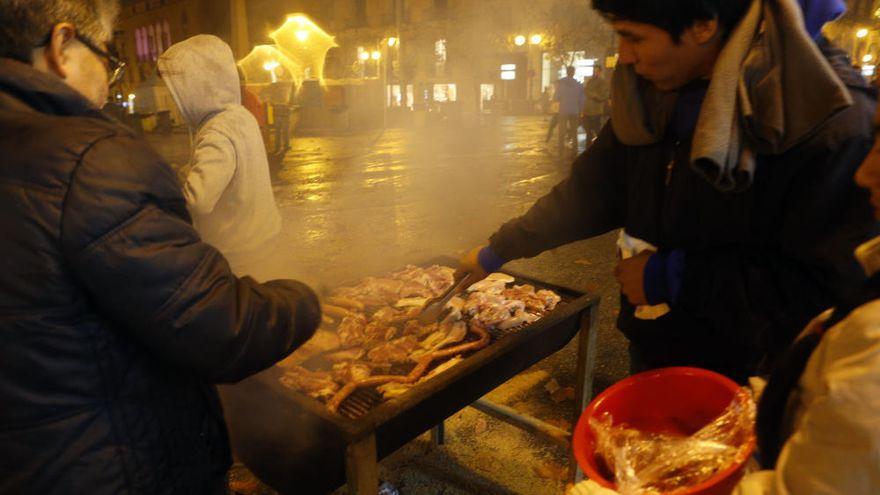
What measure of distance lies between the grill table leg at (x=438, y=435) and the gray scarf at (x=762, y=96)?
2.52 metres

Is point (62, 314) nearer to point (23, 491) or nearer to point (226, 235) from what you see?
point (23, 491)

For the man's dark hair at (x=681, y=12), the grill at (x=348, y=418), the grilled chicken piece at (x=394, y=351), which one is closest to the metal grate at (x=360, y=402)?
the grill at (x=348, y=418)

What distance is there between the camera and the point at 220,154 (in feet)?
11.2

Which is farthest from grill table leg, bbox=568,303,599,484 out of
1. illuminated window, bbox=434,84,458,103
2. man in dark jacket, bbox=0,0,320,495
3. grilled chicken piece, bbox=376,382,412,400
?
illuminated window, bbox=434,84,458,103

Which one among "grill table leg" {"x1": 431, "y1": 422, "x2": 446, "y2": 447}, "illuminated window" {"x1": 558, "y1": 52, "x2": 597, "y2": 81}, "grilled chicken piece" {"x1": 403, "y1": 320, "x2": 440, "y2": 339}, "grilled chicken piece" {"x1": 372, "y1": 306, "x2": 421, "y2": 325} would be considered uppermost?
"illuminated window" {"x1": 558, "y1": 52, "x2": 597, "y2": 81}

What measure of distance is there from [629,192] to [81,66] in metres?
1.86

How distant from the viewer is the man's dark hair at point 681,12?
161 centimetres

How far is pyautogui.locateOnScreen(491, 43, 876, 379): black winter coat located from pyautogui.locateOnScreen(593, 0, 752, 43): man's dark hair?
0.29 meters

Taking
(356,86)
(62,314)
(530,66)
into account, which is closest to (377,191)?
(62,314)

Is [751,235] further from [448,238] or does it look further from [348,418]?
[448,238]

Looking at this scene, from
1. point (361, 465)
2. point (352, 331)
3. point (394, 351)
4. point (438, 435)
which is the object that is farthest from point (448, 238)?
point (361, 465)

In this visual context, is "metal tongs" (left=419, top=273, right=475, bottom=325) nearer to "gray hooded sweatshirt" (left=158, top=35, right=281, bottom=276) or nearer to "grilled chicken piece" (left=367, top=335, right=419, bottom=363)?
"grilled chicken piece" (left=367, top=335, right=419, bottom=363)

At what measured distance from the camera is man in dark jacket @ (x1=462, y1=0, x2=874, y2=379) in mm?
1507

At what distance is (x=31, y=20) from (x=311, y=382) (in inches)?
62.1
